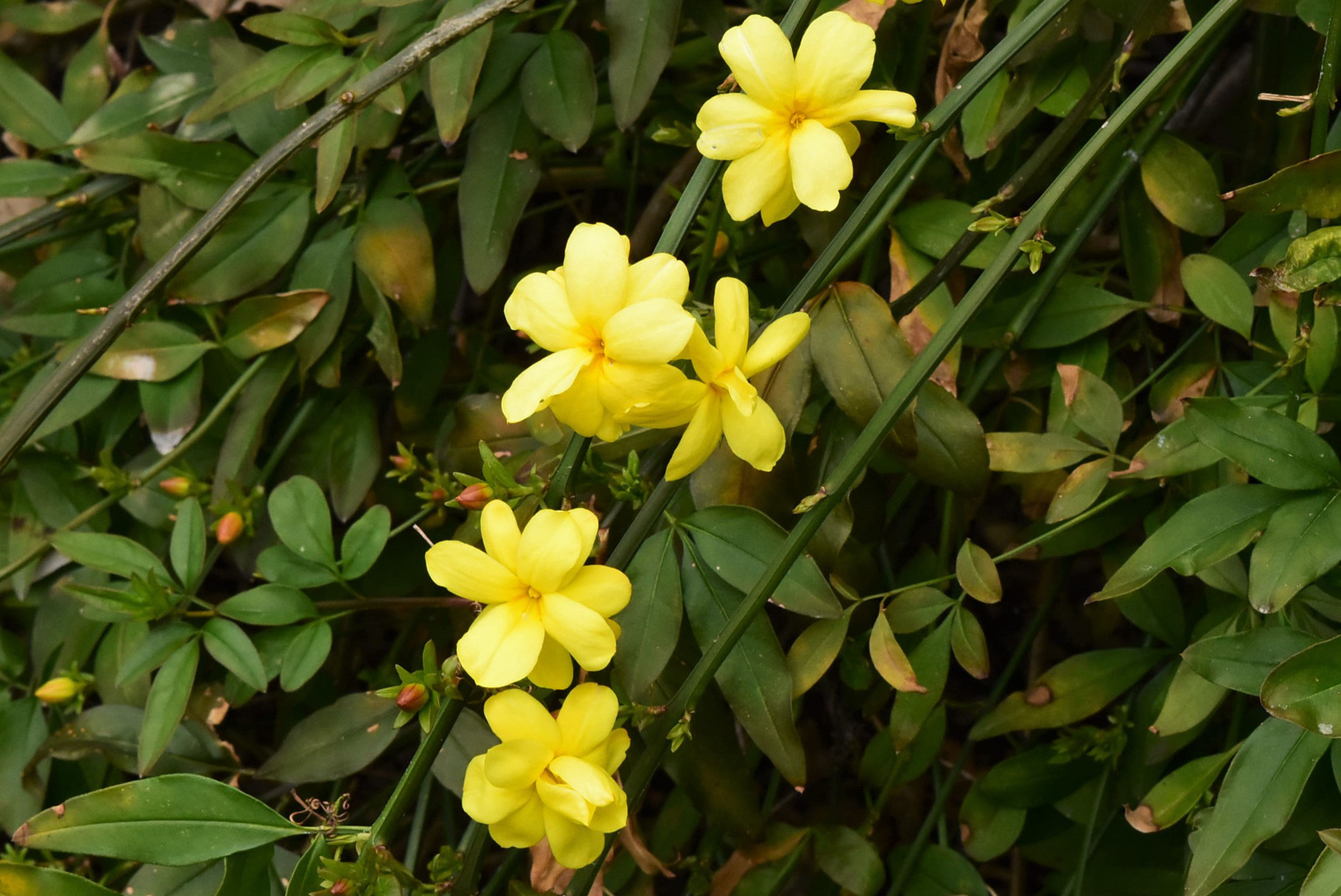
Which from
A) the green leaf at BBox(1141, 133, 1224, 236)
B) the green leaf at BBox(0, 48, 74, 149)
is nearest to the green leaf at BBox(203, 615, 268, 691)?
the green leaf at BBox(0, 48, 74, 149)

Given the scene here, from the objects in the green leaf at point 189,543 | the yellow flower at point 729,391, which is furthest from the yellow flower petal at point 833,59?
the green leaf at point 189,543

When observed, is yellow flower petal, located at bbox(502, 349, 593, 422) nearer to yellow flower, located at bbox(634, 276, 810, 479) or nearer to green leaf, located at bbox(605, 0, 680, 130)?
yellow flower, located at bbox(634, 276, 810, 479)

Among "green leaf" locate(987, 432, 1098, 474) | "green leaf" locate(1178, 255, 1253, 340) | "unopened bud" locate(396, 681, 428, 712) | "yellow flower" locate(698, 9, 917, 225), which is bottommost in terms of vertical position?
"unopened bud" locate(396, 681, 428, 712)

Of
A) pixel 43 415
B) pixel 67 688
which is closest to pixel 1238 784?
pixel 43 415

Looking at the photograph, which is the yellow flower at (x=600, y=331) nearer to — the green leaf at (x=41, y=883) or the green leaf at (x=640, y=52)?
the green leaf at (x=640, y=52)

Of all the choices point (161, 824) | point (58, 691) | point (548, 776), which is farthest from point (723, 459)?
point (58, 691)

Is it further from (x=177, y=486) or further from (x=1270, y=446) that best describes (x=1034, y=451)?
(x=177, y=486)

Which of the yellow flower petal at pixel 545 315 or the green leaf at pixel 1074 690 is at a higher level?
the yellow flower petal at pixel 545 315
